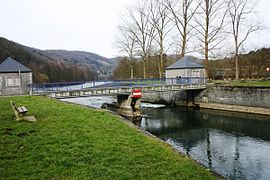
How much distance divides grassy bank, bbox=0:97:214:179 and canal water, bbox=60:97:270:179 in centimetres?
361

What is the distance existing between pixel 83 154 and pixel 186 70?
2414cm

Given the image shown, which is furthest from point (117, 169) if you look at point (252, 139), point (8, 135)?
point (252, 139)

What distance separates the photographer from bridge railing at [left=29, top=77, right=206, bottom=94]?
2084 centimetres

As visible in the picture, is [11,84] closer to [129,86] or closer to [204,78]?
[129,86]

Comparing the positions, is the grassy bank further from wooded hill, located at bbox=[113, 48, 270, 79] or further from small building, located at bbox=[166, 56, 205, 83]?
wooded hill, located at bbox=[113, 48, 270, 79]

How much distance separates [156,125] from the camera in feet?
65.7

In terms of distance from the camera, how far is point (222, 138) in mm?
15281

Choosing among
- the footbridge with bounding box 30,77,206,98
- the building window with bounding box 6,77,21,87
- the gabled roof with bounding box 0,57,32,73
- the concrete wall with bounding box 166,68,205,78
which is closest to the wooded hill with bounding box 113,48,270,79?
the concrete wall with bounding box 166,68,205,78

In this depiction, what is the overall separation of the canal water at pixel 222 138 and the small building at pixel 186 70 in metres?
5.74

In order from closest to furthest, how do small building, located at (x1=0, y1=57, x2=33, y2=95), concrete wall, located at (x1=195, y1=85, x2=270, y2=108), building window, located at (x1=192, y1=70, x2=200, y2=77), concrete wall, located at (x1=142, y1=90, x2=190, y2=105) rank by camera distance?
small building, located at (x1=0, y1=57, x2=33, y2=95), concrete wall, located at (x1=195, y1=85, x2=270, y2=108), building window, located at (x1=192, y1=70, x2=200, y2=77), concrete wall, located at (x1=142, y1=90, x2=190, y2=105)

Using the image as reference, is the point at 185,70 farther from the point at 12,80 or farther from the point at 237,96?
the point at 12,80

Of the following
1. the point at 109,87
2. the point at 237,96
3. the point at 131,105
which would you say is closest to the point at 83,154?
the point at 109,87

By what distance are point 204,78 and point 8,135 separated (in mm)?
24908

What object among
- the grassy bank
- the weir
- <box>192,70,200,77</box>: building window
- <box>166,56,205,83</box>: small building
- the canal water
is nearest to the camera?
the grassy bank
